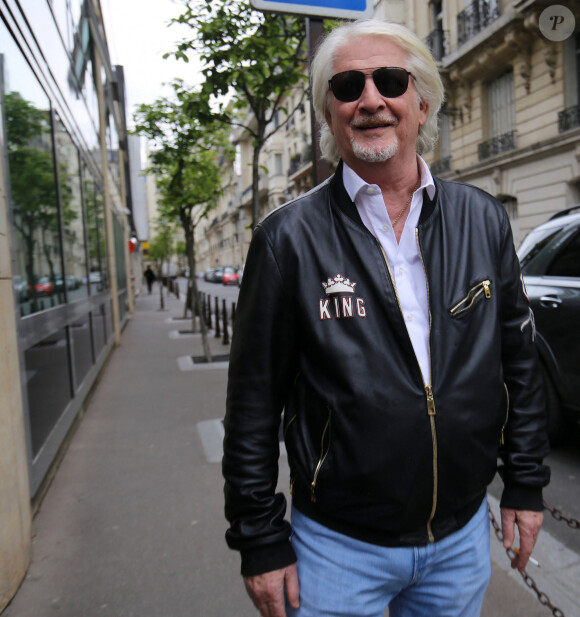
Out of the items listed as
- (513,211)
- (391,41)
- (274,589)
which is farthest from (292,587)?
(513,211)

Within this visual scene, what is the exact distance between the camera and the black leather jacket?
139 centimetres

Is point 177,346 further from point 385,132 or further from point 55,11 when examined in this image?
point 385,132

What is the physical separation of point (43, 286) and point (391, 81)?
3.90m

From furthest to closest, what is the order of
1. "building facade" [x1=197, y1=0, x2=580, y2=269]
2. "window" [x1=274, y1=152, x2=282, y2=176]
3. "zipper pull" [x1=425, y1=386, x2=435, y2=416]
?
"window" [x1=274, y1=152, x2=282, y2=176], "building facade" [x1=197, y1=0, x2=580, y2=269], "zipper pull" [x1=425, y1=386, x2=435, y2=416]

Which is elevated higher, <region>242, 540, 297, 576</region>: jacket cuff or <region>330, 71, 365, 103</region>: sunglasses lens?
<region>330, 71, 365, 103</region>: sunglasses lens

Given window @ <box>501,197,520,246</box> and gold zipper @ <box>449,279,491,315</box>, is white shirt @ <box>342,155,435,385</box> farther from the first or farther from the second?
window @ <box>501,197,520,246</box>

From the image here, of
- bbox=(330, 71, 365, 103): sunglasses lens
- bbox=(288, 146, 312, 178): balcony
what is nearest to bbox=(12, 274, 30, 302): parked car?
bbox=(330, 71, 365, 103): sunglasses lens

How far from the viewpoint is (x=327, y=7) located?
3.50 metres

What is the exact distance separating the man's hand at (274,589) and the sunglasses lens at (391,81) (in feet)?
3.91

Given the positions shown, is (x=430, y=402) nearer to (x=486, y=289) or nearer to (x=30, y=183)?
(x=486, y=289)

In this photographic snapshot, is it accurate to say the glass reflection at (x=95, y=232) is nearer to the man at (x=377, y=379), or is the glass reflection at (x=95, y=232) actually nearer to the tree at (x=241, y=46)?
the tree at (x=241, y=46)

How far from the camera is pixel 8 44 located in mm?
3945

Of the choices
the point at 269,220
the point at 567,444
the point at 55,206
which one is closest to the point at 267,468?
the point at 269,220

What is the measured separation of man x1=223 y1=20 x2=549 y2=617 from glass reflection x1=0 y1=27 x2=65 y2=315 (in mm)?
2705
